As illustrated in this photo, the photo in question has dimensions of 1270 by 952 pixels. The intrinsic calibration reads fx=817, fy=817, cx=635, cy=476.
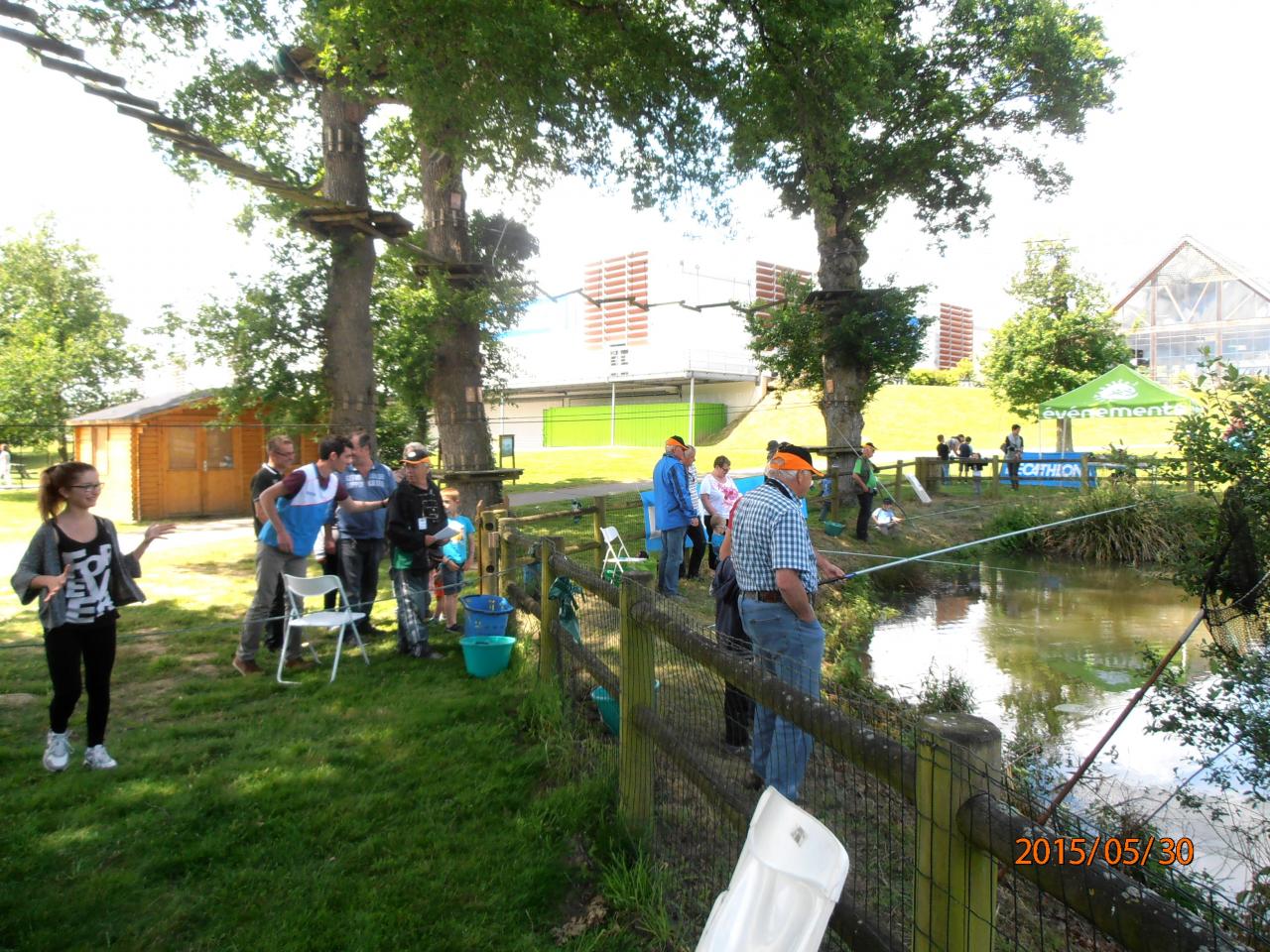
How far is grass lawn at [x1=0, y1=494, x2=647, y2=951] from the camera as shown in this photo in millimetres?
3035

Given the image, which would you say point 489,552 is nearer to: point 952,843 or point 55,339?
point 952,843

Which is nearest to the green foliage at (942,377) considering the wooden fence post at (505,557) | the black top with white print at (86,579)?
the wooden fence post at (505,557)

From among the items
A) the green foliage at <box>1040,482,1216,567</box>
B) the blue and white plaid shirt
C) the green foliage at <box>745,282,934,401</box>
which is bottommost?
the green foliage at <box>1040,482,1216,567</box>

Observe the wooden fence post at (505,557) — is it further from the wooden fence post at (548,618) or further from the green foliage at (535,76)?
the green foliage at (535,76)

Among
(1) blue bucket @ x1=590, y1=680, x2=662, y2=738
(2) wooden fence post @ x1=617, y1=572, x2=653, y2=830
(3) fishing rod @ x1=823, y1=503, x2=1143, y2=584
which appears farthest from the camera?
(3) fishing rod @ x1=823, y1=503, x2=1143, y2=584

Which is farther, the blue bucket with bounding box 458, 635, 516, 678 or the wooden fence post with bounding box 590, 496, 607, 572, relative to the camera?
the wooden fence post with bounding box 590, 496, 607, 572

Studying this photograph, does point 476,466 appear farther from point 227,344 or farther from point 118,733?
point 118,733

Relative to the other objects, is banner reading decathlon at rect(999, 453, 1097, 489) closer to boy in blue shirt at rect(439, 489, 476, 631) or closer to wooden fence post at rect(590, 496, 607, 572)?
wooden fence post at rect(590, 496, 607, 572)

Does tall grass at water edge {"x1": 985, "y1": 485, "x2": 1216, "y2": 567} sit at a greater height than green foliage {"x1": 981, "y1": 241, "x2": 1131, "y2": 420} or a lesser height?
lesser

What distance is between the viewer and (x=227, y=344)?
1003cm

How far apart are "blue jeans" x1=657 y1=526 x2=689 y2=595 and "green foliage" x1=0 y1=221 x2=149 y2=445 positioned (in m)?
16.9

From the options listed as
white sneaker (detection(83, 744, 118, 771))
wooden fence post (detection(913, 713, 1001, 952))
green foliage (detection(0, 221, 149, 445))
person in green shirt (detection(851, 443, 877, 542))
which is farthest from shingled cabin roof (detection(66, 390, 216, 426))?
wooden fence post (detection(913, 713, 1001, 952))

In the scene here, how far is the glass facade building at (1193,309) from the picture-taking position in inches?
1454

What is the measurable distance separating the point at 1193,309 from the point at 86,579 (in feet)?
150
